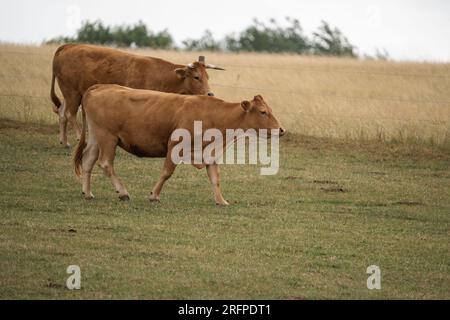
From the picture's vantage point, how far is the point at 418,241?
11.4 meters

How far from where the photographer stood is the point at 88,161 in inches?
515

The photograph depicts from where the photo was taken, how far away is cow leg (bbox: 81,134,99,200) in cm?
1299

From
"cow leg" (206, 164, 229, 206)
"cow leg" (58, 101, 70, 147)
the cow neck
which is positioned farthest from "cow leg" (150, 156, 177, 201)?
"cow leg" (58, 101, 70, 147)

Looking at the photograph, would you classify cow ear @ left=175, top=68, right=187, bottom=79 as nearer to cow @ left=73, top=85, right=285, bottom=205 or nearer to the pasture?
the pasture

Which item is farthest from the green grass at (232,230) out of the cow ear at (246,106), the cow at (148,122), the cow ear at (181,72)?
the cow ear at (181,72)

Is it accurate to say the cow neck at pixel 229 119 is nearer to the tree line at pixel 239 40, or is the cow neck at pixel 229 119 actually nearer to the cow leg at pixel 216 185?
the cow leg at pixel 216 185

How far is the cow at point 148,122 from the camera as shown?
42.3 feet

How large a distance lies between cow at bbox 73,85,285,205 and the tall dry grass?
5660mm

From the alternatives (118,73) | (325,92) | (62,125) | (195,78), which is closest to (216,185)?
(195,78)

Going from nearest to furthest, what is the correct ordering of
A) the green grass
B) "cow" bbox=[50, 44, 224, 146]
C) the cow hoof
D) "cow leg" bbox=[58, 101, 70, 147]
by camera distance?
the green grass, the cow hoof, "cow" bbox=[50, 44, 224, 146], "cow leg" bbox=[58, 101, 70, 147]

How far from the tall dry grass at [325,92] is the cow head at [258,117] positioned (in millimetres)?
5486
